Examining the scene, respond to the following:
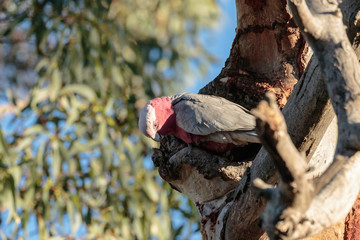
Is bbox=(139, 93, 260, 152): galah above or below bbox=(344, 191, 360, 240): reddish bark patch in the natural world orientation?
above

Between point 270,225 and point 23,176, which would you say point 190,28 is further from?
point 270,225

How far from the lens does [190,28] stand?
3.84m

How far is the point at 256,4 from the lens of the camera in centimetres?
202

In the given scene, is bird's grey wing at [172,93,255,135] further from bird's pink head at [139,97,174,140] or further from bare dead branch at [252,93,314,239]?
bare dead branch at [252,93,314,239]

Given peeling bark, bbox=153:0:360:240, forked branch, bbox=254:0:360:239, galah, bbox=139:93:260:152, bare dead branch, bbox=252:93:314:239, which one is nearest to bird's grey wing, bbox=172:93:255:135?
galah, bbox=139:93:260:152

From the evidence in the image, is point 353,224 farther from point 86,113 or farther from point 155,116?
point 86,113

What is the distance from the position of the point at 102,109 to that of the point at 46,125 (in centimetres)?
35

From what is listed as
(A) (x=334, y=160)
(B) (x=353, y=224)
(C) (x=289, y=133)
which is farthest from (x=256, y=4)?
(A) (x=334, y=160)

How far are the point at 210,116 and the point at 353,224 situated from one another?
0.59 meters

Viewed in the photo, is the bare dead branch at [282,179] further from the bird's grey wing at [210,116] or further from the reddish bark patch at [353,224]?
the reddish bark patch at [353,224]

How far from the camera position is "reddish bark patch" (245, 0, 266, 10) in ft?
6.59

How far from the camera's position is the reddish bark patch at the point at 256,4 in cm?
201

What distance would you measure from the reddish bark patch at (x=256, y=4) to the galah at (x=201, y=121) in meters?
0.39

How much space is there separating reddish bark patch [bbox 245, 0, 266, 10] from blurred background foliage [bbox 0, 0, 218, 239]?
1.40m
